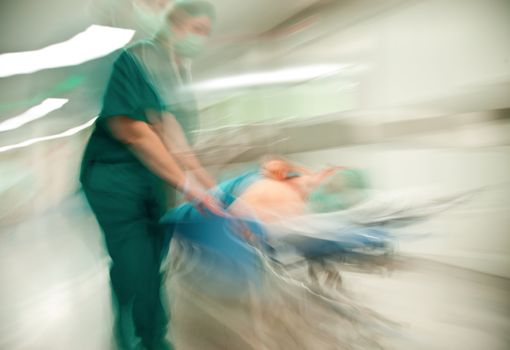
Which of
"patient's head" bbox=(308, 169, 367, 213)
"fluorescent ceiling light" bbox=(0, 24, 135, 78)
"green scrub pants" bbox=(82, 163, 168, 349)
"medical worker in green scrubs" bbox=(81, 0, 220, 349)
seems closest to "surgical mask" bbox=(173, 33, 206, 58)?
"medical worker in green scrubs" bbox=(81, 0, 220, 349)

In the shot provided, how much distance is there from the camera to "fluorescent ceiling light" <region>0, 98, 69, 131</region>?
0.89 metres

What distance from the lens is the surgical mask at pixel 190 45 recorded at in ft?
2.63

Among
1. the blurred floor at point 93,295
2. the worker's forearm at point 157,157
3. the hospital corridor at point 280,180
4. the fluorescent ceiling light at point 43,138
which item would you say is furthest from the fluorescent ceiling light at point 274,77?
the blurred floor at point 93,295

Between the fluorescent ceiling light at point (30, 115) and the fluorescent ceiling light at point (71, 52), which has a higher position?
the fluorescent ceiling light at point (71, 52)

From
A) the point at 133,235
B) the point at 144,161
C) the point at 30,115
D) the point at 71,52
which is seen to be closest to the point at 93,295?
the point at 133,235

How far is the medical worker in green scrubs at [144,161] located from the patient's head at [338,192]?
8.2 inches

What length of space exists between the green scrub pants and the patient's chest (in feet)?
0.59

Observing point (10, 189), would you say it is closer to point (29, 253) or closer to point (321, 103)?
point (29, 253)

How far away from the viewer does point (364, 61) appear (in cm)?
80

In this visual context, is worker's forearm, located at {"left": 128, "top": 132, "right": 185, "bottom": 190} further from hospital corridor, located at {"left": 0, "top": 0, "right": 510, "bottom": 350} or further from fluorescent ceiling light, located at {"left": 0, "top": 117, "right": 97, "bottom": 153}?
fluorescent ceiling light, located at {"left": 0, "top": 117, "right": 97, "bottom": 153}

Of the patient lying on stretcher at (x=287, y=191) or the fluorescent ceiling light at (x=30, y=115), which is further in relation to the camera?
the fluorescent ceiling light at (x=30, y=115)

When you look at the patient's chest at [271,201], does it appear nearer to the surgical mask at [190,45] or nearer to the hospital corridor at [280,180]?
the hospital corridor at [280,180]

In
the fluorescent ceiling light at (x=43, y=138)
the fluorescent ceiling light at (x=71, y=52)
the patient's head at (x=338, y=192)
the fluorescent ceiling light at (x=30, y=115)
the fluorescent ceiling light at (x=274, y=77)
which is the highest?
the fluorescent ceiling light at (x=71, y=52)

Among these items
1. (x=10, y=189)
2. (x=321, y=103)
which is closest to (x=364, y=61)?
(x=321, y=103)
